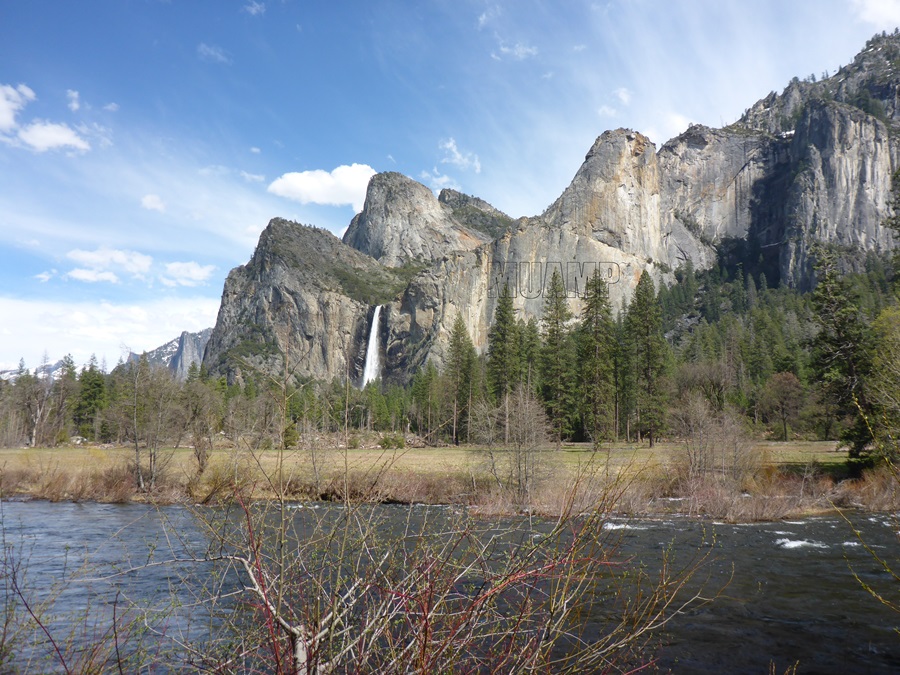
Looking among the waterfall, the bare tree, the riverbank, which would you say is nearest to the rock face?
the waterfall

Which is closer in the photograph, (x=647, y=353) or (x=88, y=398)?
(x=647, y=353)

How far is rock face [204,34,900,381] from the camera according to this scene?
128 meters

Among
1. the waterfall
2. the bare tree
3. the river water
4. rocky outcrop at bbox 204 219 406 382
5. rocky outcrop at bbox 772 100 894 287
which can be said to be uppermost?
rocky outcrop at bbox 772 100 894 287

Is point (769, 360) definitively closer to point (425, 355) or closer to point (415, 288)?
point (425, 355)

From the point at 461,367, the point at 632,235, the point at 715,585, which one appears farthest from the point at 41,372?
the point at 632,235

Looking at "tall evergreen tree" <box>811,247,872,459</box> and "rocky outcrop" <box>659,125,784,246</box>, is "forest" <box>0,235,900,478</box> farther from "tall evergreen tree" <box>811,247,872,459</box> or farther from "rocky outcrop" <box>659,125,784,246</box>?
"rocky outcrop" <box>659,125,784,246</box>

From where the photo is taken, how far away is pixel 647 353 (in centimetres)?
5131

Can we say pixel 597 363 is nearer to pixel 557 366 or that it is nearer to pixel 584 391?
pixel 584 391

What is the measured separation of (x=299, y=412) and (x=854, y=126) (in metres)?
175

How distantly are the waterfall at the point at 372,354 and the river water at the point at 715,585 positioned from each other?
98973mm


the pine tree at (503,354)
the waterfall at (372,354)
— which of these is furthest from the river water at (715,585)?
the waterfall at (372,354)

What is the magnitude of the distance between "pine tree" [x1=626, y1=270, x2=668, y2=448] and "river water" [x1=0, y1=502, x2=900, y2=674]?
90.0 feet

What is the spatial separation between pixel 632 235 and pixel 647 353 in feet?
314

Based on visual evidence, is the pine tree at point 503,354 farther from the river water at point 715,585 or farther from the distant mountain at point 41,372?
the distant mountain at point 41,372
